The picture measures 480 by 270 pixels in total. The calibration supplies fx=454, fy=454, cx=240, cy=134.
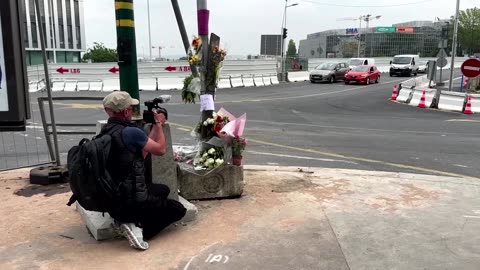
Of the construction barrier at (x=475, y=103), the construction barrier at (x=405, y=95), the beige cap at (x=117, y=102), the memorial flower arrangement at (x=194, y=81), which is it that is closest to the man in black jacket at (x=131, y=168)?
the beige cap at (x=117, y=102)

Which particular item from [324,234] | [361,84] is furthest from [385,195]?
[361,84]

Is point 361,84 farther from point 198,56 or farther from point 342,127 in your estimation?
point 198,56

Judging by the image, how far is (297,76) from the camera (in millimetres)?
38750

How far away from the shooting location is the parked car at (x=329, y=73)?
116ft

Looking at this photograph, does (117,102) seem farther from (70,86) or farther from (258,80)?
(258,80)

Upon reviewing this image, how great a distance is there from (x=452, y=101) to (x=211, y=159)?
1717 centimetres

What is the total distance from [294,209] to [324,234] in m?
0.79

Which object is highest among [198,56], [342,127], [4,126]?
[198,56]

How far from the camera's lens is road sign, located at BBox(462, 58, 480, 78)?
18663 millimetres

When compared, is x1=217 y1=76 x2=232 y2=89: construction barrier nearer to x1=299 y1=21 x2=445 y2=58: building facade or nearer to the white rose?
the white rose

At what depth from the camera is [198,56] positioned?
5570mm

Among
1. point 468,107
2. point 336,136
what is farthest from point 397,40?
point 336,136

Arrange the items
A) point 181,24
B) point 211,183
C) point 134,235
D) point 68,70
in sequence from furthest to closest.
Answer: point 68,70
point 181,24
point 211,183
point 134,235

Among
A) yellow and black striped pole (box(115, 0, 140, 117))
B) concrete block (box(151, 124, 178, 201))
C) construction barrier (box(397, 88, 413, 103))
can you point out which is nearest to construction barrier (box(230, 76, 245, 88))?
construction barrier (box(397, 88, 413, 103))
